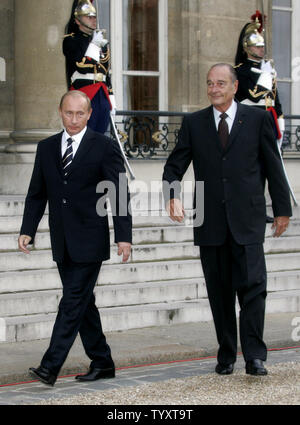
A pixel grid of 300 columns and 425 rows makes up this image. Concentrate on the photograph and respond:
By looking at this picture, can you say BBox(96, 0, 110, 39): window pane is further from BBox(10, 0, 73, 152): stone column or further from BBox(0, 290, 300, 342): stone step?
BBox(0, 290, 300, 342): stone step

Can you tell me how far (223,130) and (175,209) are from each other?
0.63 metres

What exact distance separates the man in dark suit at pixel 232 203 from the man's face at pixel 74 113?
66 cm

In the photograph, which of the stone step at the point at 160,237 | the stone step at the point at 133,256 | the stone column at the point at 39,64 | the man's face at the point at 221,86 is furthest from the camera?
the stone column at the point at 39,64

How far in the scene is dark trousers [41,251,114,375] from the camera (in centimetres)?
663

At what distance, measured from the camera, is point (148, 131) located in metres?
13.4

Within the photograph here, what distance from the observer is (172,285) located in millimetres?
9656

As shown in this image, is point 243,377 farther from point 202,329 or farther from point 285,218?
point 202,329

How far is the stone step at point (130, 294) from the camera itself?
28.5 ft

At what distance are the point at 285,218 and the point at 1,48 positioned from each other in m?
6.29

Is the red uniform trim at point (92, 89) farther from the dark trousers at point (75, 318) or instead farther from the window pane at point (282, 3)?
the dark trousers at point (75, 318)

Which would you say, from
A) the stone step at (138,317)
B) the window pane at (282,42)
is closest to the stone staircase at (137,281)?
the stone step at (138,317)

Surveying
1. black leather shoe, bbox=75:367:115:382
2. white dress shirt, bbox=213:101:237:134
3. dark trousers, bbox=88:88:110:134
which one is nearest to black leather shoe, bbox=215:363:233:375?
black leather shoe, bbox=75:367:115:382

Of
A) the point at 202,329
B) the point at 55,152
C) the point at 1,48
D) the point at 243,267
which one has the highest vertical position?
the point at 1,48
